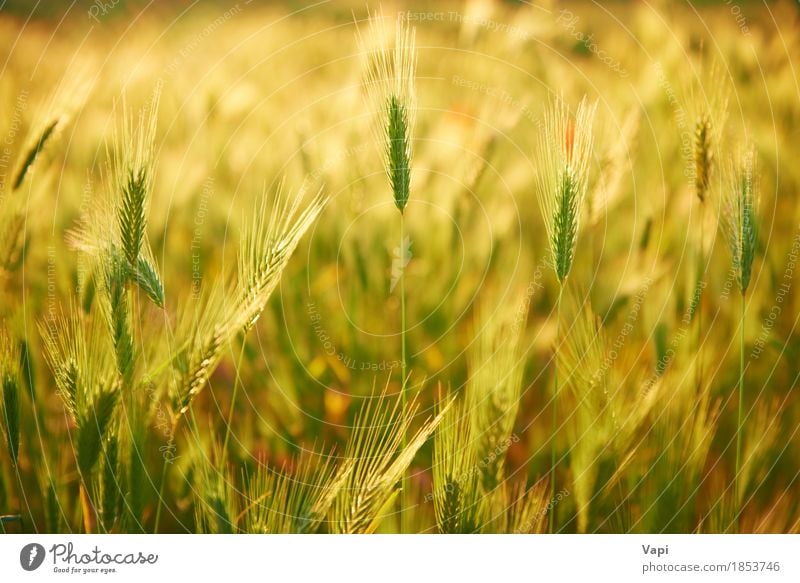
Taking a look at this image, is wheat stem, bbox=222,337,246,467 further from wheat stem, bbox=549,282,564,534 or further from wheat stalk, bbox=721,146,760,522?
wheat stalk, bbox=721,146,760,522

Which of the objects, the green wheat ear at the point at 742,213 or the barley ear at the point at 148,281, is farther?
the green wheat ear at the point at 742,213

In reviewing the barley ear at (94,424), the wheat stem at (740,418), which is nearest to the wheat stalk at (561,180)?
the wheat stem at (740,418)

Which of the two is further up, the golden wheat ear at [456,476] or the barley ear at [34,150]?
the barley ear at [34,150]

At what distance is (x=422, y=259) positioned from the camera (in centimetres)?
99

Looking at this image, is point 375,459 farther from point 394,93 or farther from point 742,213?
point 742,213

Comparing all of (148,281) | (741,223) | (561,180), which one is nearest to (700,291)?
(741,223)
